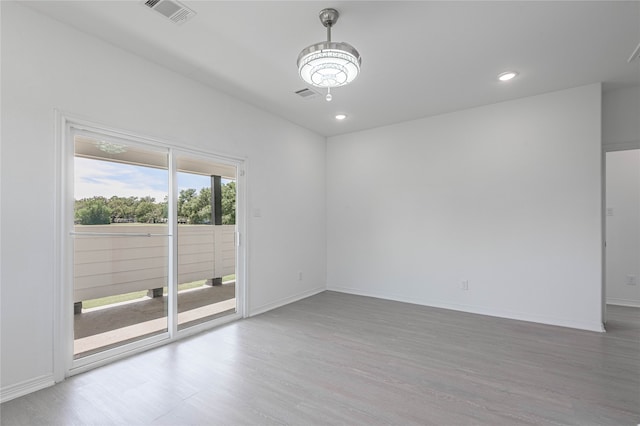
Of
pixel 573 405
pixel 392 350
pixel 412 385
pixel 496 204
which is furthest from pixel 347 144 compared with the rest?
pixel 573 405

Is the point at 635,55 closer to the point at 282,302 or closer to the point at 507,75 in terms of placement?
the point at 507,75

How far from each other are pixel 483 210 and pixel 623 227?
7.93 feet

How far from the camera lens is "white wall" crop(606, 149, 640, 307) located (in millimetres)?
4434

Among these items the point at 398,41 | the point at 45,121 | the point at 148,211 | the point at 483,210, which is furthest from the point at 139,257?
the point at 483,210

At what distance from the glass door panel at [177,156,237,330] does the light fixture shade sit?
1.89 meters

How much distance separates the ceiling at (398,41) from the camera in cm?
225

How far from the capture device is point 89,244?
2.63 meters

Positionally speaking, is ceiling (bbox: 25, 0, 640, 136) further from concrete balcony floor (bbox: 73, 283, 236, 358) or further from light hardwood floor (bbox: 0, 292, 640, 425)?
light hardwood floor (bbox: 0, 292, 640, 425)

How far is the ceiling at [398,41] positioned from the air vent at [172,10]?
0.19ft

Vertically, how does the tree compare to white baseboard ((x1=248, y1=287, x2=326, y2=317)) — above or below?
above

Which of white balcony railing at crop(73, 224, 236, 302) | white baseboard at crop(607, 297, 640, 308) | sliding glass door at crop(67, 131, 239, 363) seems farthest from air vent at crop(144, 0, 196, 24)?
white baseboard at crop(607, 297, 640, 308)

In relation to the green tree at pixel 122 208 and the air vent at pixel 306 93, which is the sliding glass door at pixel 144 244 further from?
the air vent at pixel 306 93

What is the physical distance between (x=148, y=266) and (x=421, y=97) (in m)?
3.84

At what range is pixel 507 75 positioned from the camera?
326 centimetres
